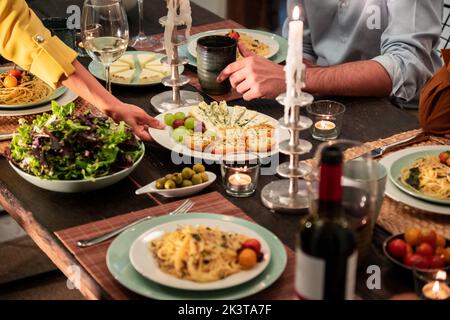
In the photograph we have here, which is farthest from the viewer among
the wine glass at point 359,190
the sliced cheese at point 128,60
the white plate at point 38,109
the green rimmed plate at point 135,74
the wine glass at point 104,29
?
the sliced cheese at point 128,60

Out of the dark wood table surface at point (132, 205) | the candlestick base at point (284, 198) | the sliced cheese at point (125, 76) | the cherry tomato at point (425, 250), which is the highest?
the cherry tomato at point (425, 250)

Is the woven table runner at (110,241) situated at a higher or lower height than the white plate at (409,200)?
lower

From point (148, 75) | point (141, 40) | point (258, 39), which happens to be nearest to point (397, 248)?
point (148, 75)

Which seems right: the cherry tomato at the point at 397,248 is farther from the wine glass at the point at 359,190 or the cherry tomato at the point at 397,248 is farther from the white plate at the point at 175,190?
the white plate at the point at 175,190

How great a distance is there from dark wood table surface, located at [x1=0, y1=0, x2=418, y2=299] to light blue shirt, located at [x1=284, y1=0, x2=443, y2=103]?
25 centimetres

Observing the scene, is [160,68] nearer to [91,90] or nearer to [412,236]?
[91,90]

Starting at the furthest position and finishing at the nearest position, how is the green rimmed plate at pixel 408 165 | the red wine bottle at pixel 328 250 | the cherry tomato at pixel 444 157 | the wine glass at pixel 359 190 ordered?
the cherry tomato at pixel 444 157
the green rimmed plate at pixel 408 165
the wine glass at pixel 359 190
the red wine bottle at pixel 328 250

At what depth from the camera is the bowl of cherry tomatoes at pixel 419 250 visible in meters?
1.47

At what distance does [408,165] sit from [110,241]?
0.73 meters

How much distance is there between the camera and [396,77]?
7.93 ft

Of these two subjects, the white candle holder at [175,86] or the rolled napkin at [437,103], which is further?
the white candle holder at [175,86]

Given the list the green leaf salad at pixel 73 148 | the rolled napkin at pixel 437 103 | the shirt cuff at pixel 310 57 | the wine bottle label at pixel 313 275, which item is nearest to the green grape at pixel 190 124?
the green leaf salad at pixel 73 148
